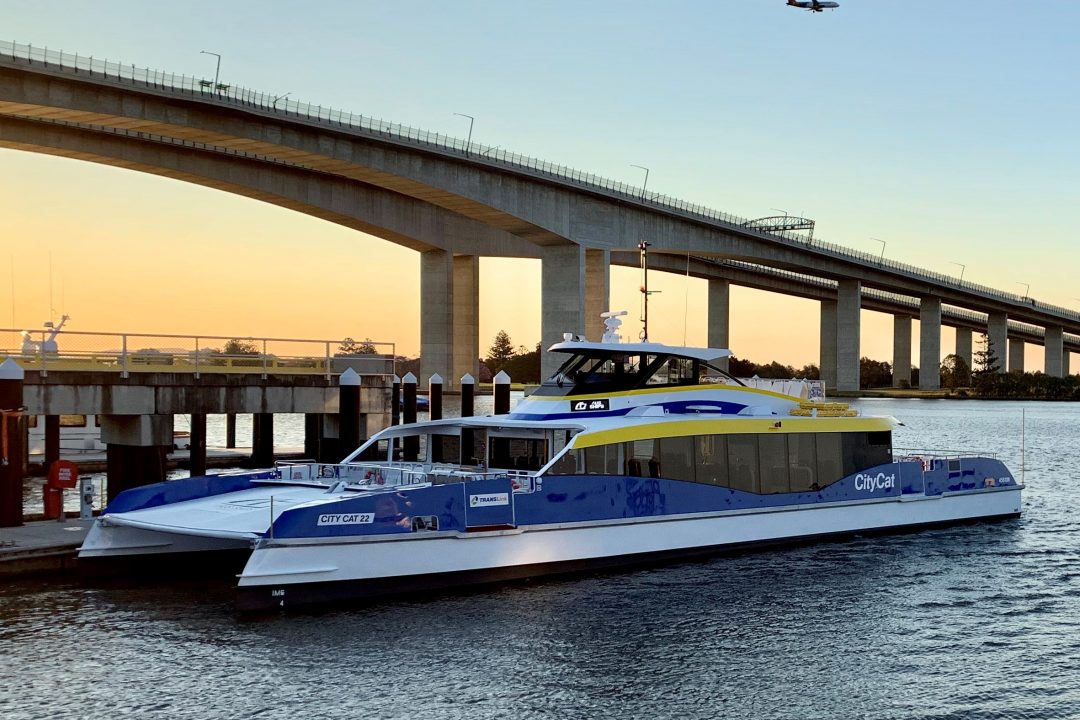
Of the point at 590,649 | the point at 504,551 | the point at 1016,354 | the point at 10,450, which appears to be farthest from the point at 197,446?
the point at 1016,354

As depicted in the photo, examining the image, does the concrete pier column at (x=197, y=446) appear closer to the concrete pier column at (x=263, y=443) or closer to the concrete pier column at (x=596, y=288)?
the concrete pier column at (x=263, y=443)

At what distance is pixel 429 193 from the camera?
74.9 m

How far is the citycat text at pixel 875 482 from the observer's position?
79.8 feet

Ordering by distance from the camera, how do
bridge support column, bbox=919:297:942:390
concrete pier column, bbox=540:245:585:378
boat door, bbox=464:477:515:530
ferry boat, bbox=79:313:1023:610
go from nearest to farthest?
ferry boat, bbox=79:313:1023:610
boat door, bbox=464:477:515:530
concrete pier column, bbox=540:245:585:378
bridge support column, bbox=919:297:942:390

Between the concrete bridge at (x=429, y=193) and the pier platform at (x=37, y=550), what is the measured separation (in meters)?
41.1

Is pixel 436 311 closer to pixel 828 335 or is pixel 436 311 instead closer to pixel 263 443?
pixel 263 443

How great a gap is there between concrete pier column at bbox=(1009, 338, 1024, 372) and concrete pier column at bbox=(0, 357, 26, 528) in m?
160

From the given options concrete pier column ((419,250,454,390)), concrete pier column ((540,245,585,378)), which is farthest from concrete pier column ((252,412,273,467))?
concrete pier column ((419,250,454,390))

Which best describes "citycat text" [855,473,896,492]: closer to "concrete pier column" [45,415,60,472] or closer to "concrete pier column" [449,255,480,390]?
"concrete pier column" [45,415,60,472]

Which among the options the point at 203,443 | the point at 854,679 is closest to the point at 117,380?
the point at 203,443

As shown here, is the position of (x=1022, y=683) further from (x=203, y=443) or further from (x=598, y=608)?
(x=203, y=443)

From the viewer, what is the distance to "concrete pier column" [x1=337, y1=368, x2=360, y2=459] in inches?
1113

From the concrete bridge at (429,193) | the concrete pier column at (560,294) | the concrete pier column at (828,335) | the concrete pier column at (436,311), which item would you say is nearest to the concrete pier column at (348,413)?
the concrete bridge at (429,193)

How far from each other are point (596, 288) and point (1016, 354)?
98.3 m
